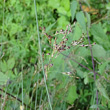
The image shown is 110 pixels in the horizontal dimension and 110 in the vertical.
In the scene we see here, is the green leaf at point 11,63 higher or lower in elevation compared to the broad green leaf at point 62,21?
lower

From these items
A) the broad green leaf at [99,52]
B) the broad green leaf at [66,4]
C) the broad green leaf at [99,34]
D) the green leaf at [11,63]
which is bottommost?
the green leaf at [11,63]

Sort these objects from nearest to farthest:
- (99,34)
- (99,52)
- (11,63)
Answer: (99,52) → (99,34) → (11,63)

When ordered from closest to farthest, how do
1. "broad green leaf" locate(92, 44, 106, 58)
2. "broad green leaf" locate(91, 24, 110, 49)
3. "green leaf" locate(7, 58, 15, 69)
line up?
1. "broad green leaf" locate(92, 44, 106, 58)
2. "broad green leaf" locate(91, 24, 110, 49)
3. "green leaf" locate(7, 58, 15, 69)

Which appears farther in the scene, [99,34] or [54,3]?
[54,3]

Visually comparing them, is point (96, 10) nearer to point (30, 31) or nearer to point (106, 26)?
point (106, 26)

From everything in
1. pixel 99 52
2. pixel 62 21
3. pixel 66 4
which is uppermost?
pixel 66 4

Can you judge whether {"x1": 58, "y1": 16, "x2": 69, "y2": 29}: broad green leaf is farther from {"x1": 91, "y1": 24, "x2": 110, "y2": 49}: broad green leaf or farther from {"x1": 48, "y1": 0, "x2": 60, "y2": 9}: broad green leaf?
{"x1": 91, "y1": 24, "x2": 110, "y2": 49}: broad green leaf

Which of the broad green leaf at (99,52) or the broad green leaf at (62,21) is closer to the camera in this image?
the broad green leaf at (99,52)

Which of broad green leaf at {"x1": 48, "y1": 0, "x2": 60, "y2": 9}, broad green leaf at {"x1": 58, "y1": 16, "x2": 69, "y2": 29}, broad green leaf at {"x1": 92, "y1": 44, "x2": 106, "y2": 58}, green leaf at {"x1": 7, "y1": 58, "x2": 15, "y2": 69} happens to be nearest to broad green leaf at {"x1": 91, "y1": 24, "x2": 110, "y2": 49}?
broad green leaf at {"x1": 92, "y1": 44, "x2": 106, "y2": 58}

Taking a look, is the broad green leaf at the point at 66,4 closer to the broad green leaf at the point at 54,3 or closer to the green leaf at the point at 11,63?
the broad green leaf at the point at 54,3

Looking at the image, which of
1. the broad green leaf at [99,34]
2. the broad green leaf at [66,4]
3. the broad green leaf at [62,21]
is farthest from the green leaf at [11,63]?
the broad green leaf at [99,34]

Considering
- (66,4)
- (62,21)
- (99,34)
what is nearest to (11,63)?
(62,21)

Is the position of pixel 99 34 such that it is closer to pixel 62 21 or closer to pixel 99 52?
pixel 99 52

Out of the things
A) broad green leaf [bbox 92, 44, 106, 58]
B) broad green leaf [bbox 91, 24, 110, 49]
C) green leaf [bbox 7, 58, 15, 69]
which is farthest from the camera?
green leaf [bbox 7, 58, 15, 69]
